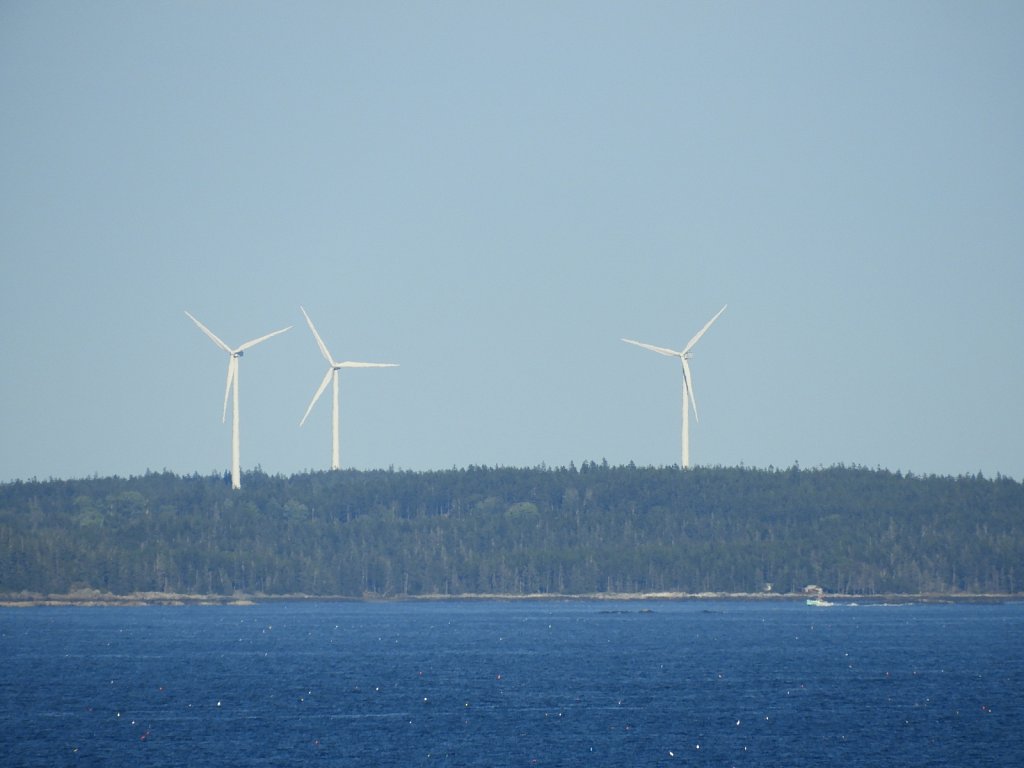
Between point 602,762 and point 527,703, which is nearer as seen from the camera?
point 602,762

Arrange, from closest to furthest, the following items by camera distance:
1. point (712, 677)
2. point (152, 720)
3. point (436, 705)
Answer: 1. point (152, 720)
2. point (436, 705)
3. point (712, 677)

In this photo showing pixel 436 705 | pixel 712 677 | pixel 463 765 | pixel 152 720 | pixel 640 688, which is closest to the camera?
pixel 463 765

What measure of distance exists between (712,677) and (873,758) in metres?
58.1

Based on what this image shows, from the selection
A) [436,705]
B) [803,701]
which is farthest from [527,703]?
[803,701]

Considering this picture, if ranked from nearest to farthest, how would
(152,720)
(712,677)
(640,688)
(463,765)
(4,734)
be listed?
(463,765), (4,734), (152,720), (640,688), (712,677)

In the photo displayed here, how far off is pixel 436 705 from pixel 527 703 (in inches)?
317

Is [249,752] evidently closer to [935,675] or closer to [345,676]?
[345,676]

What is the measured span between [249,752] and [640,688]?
5298 cm

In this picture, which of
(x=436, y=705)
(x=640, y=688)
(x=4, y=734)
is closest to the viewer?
(x=4, y=734)

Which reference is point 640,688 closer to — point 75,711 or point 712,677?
point 712,677

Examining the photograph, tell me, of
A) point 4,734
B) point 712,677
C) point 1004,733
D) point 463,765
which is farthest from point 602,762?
point 712,677

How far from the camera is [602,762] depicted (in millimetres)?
121000

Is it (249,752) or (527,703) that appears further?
(527,703)

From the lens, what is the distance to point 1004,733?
134000 millimetres
